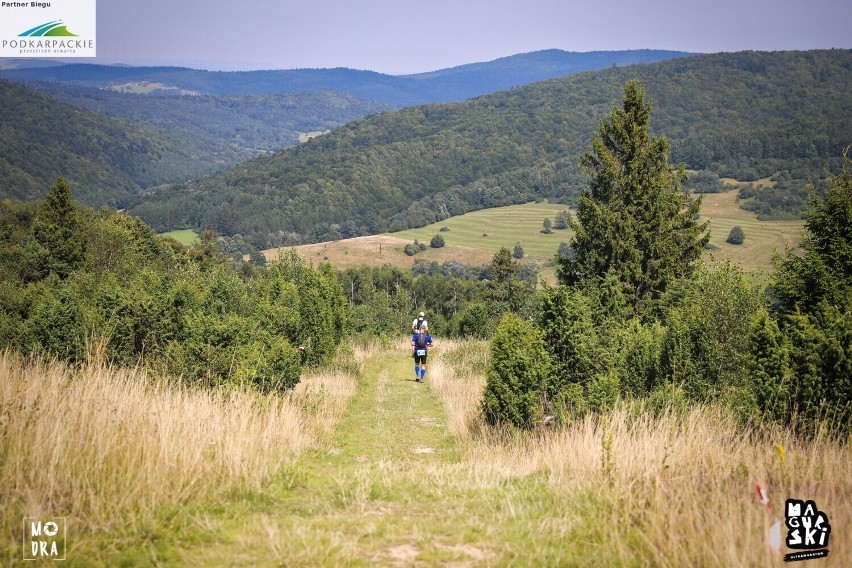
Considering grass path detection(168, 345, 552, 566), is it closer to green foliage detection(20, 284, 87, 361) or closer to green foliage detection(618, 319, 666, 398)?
green foliage detection(618, 319, 666, 398)

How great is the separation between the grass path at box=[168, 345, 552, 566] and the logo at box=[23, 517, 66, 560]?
2.43ft

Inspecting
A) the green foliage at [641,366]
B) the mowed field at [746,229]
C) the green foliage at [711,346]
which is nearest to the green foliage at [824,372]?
the green foliage at [711,346]

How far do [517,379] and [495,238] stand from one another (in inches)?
5878

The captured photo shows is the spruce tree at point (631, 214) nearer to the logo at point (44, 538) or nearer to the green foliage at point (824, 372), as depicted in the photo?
the green foliage at point (824, 372)

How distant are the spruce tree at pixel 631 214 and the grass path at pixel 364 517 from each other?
18.9m

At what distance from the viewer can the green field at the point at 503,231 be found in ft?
485

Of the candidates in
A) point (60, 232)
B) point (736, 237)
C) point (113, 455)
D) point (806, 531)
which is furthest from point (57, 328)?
point (736, 237)

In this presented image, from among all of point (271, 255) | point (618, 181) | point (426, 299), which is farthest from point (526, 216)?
point (618, 181)

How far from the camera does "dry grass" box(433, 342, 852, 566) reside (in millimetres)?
4426

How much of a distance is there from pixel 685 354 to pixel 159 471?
9839mm

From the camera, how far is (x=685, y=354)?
12.3m

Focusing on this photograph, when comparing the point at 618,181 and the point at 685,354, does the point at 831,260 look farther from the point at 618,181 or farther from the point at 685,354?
the point at 618,181

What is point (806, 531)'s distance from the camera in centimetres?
455

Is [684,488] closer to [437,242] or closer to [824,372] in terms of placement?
[824,372]
